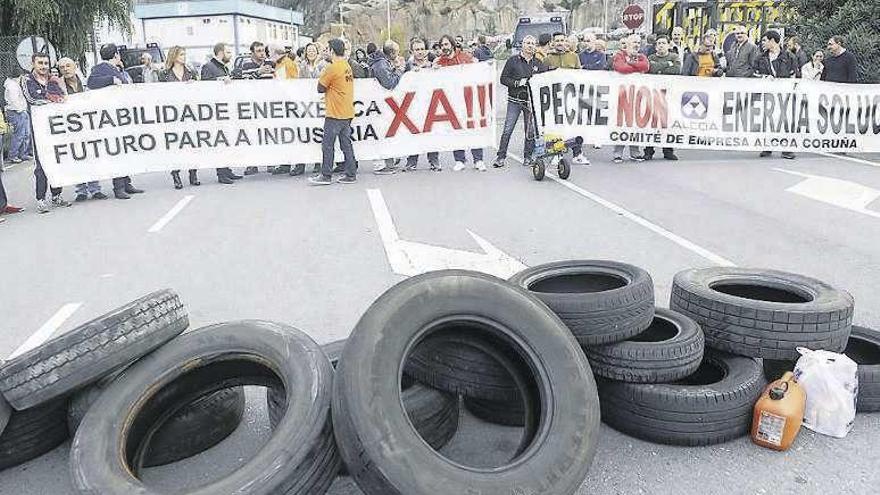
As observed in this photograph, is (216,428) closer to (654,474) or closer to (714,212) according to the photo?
(654,474)

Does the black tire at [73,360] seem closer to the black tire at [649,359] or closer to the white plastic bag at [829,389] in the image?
the black tire at [649,359]

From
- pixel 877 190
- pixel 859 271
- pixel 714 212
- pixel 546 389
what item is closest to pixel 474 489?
pixel 546 389

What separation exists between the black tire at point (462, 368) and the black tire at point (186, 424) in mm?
1036

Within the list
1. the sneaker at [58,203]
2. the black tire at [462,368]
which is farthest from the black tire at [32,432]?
the sneaker at [58,203]

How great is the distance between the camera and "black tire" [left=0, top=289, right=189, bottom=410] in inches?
129

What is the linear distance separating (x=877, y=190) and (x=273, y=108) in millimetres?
8977

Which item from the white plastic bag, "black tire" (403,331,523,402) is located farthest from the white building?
the white plastic bag

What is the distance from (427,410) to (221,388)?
41.8 inches

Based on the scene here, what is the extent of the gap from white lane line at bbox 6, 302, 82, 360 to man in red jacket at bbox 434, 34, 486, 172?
734cm

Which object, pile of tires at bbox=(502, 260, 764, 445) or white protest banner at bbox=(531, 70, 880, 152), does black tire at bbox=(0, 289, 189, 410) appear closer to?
pile of tires at bbox=(502, 260, 764, 445)

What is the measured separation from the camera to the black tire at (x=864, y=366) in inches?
150

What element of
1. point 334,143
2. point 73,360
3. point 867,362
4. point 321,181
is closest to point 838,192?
point 867,362

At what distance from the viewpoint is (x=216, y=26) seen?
232 ft

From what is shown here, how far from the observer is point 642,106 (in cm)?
1233
